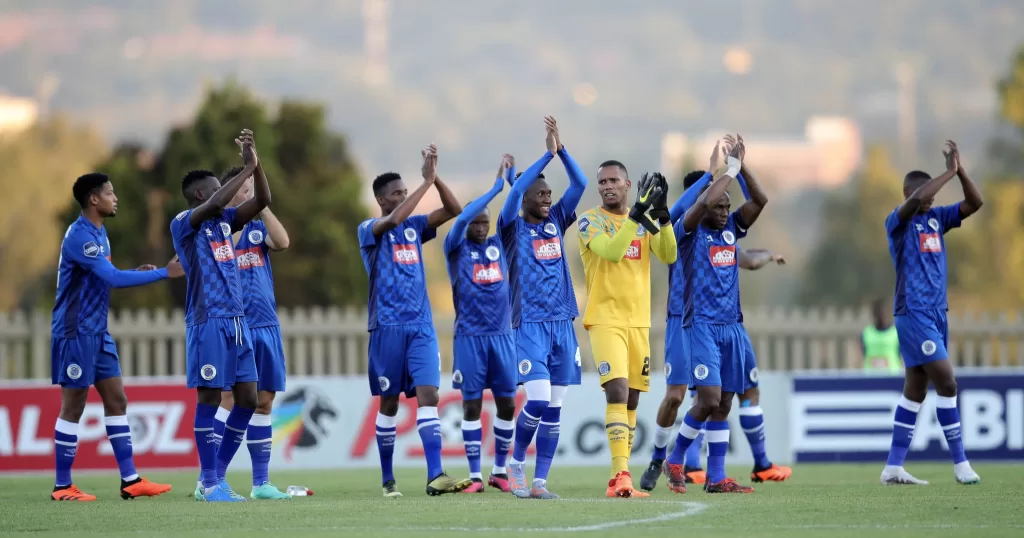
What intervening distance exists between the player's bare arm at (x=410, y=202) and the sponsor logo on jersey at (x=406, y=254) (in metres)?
0.18

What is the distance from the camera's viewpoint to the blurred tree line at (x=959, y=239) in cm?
5009

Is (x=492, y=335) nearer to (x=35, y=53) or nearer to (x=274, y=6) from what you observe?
(x=35, y=53)

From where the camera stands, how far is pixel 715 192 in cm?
1212

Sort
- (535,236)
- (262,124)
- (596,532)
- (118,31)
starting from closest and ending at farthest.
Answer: (596,532) < (535,236) < (262,124) < (118,31)

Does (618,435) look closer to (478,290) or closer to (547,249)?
(547,249)

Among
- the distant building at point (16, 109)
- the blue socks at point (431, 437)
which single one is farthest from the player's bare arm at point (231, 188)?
the distant building at point (16, 109)

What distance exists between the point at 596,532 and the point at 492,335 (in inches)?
159

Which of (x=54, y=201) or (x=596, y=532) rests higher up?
(x=54, y=201)

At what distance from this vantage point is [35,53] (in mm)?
165250

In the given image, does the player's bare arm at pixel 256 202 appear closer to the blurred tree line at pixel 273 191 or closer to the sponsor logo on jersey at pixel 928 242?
the sponsor logo on jersey at pixel 928 242

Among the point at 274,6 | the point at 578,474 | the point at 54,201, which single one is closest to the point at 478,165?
the point at 274,6

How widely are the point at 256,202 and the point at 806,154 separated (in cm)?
16459

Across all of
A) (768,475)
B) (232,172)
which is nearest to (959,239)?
(768,475)

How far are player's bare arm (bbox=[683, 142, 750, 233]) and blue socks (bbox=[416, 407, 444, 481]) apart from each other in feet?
8.85
